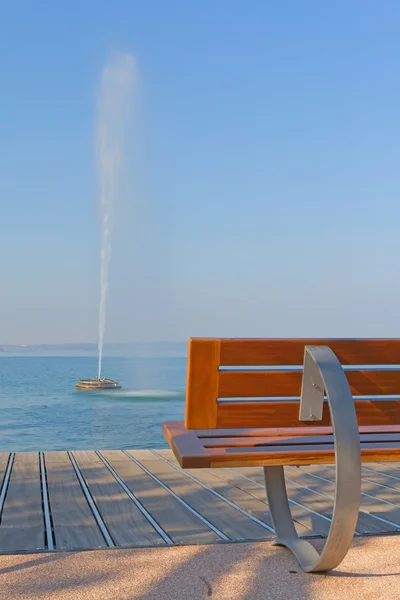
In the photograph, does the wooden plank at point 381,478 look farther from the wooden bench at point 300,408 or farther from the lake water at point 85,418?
the lake water at point 85,418

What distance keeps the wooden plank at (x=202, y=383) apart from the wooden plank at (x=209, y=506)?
27.2 inches

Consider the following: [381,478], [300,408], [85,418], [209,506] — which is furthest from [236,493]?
[85,418]

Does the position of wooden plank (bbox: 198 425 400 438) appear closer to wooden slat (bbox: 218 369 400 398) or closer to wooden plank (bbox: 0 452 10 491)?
wooden slat (bbox: 218 369 400 398)

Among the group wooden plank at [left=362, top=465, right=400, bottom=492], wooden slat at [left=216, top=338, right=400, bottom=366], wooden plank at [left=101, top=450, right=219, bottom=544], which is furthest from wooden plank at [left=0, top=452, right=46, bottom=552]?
Answer: wooden plank at [left=362, top=465, right=400, bottom=492]

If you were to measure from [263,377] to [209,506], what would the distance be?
3.83 feet

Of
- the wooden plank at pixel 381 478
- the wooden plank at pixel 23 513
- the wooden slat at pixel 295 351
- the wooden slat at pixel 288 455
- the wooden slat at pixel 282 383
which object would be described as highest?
the wooden slat at pixel 295 351

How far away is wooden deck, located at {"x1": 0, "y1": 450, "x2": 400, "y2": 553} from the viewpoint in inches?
108

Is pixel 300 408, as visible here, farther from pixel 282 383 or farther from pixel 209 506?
pixel 209 506

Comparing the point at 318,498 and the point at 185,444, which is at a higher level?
the point at 185,444

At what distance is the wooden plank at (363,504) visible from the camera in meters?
2.93

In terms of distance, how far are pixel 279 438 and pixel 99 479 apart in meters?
1.73

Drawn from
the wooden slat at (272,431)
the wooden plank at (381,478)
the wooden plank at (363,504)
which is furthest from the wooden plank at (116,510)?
the wooden plank at (381,478)

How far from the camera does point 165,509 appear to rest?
3.14m

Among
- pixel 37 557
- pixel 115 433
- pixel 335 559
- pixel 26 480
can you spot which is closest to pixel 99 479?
pixel 26 480
